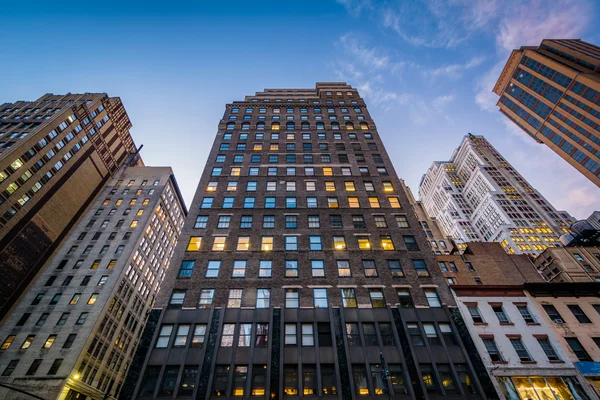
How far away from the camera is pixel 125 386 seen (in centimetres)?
2172

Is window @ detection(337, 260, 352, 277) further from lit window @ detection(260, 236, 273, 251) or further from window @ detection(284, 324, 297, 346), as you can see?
lit window @ detection(260, 236, 273, 251)

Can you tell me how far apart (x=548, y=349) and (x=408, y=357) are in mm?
12030

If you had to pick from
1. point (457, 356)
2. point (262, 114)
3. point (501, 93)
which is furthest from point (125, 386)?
point (501, 93)

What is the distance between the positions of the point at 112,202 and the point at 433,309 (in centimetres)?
7445

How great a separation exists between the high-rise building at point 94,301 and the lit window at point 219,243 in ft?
112

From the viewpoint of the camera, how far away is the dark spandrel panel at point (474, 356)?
22297 millimetres

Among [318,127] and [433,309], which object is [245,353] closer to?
[433,309]

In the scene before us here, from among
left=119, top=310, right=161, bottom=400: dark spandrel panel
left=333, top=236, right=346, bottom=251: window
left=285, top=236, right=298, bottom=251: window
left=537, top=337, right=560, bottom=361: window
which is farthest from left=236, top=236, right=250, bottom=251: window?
left=537, top=337, right=560, bottom=361: window

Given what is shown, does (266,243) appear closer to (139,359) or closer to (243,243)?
(243,243)

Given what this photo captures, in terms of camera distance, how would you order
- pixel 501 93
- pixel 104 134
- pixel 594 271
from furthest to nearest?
pixel 501 93, pixel 104 134, pixel 594 271

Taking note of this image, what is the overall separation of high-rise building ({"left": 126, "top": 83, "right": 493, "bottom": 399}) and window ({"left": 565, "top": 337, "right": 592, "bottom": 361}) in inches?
357

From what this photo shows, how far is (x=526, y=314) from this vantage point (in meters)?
27.4

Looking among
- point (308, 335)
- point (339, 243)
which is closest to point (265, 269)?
point (308, 335)

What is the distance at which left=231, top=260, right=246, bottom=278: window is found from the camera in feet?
95.7
